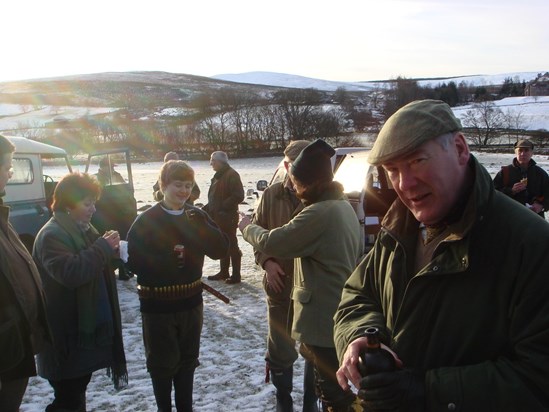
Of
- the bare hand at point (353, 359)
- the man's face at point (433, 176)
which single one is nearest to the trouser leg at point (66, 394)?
the bare hand at point (353, 359)

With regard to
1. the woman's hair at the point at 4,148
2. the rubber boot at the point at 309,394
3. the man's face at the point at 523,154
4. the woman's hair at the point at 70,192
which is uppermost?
the woman's hair at the point at 4,148

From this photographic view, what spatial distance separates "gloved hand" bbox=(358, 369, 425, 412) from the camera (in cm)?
141

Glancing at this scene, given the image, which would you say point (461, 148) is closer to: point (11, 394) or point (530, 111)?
point (11, 394)

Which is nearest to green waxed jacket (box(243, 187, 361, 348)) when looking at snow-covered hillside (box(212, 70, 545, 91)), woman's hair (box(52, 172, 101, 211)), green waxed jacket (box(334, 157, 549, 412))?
woman's hair (box(52, 172, 101, 211))

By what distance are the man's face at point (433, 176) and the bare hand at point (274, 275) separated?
1.99 metres

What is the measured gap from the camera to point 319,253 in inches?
115

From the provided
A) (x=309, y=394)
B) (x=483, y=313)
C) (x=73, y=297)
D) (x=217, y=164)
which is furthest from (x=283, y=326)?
(x=217, y=164)

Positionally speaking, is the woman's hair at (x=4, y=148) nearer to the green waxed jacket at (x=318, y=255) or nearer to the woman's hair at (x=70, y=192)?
the woman's hair at (x=70, y=192)

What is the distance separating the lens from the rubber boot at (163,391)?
3.26 m

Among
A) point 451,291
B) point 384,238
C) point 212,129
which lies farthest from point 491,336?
point 212,129

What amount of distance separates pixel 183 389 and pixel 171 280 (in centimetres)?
75

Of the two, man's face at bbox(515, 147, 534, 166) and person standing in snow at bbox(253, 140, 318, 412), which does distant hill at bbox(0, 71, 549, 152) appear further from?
person standing in snow at bbox(253, 140, 318, 412)

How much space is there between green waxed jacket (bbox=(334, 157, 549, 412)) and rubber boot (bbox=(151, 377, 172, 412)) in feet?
6.88

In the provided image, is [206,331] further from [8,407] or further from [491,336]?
[491,336]
